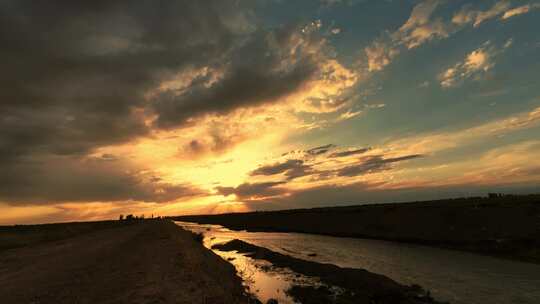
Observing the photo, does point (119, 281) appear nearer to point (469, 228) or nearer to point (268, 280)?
point (268, 280)

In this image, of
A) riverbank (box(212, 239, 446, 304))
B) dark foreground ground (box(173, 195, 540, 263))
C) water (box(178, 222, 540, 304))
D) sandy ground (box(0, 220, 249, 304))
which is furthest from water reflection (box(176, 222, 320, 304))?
dark foreground ground (box(173, 195, 540, 263))

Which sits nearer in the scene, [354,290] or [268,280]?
[354,290]

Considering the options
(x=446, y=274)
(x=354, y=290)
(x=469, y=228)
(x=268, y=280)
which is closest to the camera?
(x=354, y=290)

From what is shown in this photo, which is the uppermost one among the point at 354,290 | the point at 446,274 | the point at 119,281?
the point at 119,281

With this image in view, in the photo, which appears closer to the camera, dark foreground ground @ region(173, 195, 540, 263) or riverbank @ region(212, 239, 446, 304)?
riverbank @ region(212, 239, 446, 304)

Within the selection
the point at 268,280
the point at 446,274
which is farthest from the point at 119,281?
the point at 446,274

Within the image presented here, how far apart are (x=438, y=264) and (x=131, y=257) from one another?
30.4 m

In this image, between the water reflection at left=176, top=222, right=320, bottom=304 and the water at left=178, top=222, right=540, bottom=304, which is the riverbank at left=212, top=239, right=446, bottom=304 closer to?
the water reflection at left=176, top=222, right=320, bottom=304

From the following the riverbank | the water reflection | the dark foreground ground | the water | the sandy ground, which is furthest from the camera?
the dark foreground ground

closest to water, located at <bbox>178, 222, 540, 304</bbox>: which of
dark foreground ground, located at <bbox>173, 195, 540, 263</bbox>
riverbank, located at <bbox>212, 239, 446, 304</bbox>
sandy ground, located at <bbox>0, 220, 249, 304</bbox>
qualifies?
riverbank, located at <bbox>212, 239, 446, 304</bbox>

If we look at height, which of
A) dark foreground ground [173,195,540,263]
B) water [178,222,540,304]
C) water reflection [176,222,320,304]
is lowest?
water [178,222,540,304]

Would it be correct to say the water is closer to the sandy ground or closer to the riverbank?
the riverbank

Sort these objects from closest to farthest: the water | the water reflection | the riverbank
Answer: the riverbank < the water < the water reflection

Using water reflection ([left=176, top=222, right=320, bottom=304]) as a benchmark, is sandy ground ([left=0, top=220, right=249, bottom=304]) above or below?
above
